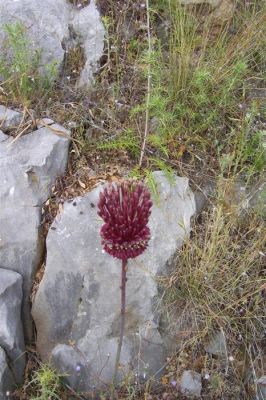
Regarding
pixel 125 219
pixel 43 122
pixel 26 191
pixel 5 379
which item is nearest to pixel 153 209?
pixel 26 191

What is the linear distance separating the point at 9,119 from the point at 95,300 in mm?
1523

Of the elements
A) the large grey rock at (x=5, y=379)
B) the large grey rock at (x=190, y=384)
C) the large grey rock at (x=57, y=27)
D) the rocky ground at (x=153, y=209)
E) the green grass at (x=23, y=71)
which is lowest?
the large grey rock at (x=190, y=384)

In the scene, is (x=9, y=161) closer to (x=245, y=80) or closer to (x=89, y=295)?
(x=89, y=295)

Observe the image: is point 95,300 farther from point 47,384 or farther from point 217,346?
point 217,346

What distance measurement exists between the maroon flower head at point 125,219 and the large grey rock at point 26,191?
1211mm

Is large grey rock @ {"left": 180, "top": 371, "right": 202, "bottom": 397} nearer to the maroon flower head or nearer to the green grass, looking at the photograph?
the maroon flower head

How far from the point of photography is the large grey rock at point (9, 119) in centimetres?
376

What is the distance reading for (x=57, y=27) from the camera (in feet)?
13.9

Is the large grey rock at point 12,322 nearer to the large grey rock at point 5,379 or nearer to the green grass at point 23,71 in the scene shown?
the large grey rock at point 5,379

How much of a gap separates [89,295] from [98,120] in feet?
4.45

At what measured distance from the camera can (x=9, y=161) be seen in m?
3.58

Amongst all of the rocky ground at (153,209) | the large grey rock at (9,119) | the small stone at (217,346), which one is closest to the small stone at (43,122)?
the rocky ground at (153,209)

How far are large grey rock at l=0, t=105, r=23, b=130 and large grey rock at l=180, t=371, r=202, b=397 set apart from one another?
7.11 ft

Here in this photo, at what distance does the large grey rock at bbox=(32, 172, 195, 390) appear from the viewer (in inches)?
127
